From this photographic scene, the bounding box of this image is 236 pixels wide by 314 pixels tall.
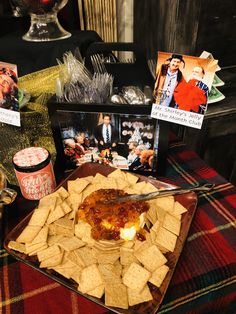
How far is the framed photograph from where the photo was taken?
798 millimetres

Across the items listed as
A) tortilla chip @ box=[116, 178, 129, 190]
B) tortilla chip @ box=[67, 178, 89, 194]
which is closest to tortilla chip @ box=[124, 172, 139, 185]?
tortilla chip @ box=[116, 178, 129, 190]

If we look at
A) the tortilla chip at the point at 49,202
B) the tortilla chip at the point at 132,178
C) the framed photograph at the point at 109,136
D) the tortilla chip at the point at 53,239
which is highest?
the framed photograph at the point at 109,136

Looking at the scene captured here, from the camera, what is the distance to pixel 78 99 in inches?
32.2

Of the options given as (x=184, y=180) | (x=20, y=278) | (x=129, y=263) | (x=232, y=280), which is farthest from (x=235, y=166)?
(x=20, y=278)

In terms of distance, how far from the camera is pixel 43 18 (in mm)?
1341

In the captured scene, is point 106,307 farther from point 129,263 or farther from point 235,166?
point 235,166

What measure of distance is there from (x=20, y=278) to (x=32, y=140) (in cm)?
42

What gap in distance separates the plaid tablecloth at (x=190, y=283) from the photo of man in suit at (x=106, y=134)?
31 cm

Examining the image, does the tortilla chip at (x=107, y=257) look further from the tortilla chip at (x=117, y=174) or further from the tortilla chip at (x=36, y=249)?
the tortilla chip at (x=117, y=174)

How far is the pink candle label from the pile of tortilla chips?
6 cm

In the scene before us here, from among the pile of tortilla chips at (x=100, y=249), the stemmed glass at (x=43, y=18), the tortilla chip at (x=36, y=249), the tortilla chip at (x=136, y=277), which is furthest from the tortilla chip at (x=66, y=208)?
the stemmed glass at (x=43, y=18)

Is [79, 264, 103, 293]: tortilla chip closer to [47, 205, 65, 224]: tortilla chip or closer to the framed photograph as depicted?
[47, 205, 65, 224]: tortilla chip

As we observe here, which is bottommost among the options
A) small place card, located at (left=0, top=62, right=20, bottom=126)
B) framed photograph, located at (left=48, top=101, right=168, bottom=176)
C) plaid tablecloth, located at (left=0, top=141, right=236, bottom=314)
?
plaid tablecloth, located at (left=0, top=141, right=236, bottom=314)

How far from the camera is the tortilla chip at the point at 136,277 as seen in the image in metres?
0.56
